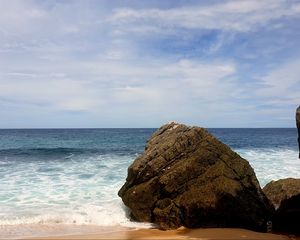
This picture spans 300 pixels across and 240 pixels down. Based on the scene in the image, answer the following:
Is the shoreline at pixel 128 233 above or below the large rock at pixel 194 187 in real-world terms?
below

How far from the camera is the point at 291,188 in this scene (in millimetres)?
10648

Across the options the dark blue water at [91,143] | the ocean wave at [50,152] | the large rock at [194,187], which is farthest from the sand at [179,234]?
the dark blue water at [91,143]

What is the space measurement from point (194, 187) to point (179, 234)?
4.44ft

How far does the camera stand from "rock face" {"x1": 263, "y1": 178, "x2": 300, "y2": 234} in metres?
10.1

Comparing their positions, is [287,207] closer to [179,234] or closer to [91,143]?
[179,234]

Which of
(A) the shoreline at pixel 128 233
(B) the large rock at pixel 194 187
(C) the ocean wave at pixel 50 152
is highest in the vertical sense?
(B) the large rock at pixel 194 187

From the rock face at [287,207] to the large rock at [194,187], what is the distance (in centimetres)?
47

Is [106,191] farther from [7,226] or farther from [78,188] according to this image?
[7,226]

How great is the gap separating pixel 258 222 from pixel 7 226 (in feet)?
21.7

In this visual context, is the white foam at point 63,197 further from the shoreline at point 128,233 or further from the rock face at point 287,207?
the rock face at point 287,207

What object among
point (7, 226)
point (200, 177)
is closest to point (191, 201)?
point (200, 177)

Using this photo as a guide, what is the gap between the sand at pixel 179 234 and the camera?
346 inches

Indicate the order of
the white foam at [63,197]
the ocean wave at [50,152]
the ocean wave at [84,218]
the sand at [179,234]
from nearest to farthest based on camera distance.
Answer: the sand at [179,234], the ocean wave at [84,218], the white foam at [63,197], the ocean wave at [50,152]

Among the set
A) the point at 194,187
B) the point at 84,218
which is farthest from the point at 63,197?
the point at 194,187
